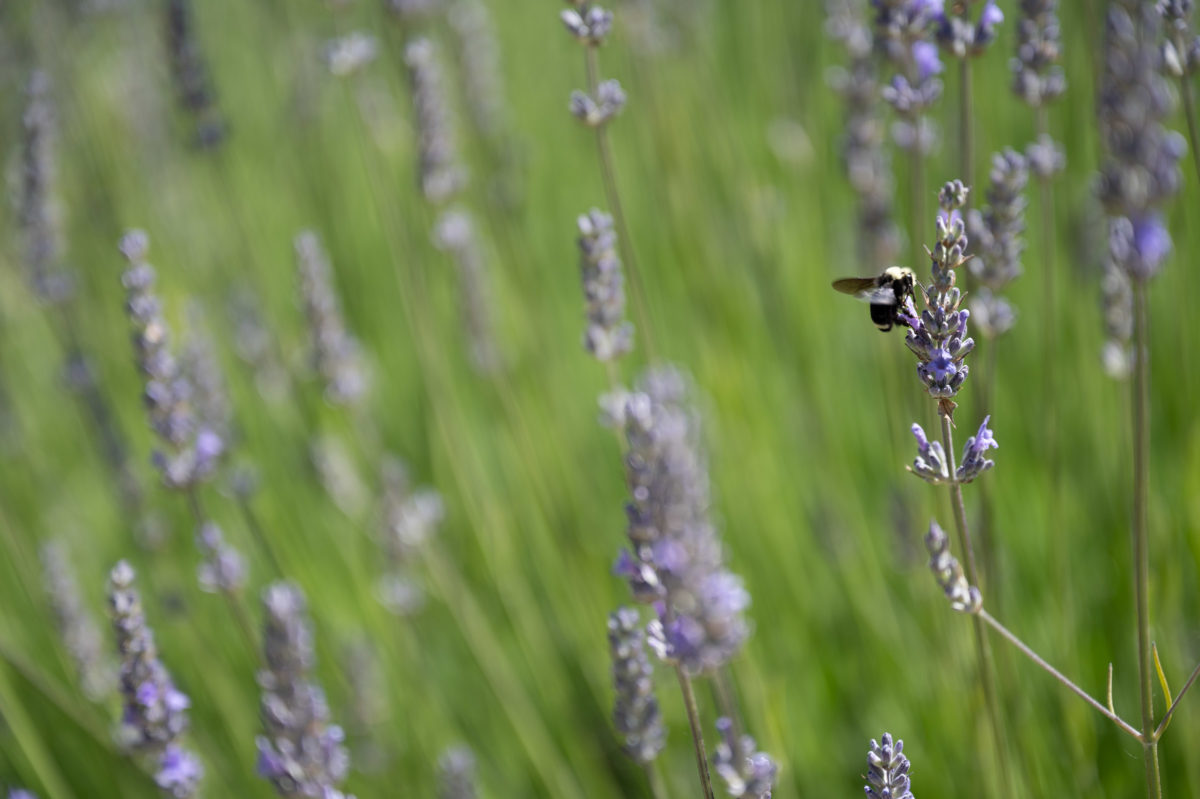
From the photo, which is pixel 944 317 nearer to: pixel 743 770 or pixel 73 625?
pixel 743 770

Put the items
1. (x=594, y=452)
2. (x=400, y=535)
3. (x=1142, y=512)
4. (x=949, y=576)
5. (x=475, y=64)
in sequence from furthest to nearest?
(x=594, y=452), (x=475, y=64), (x=400, y=535), (x=949, y=576), (x=1142, y=512)

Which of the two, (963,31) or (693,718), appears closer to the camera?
(693,718)

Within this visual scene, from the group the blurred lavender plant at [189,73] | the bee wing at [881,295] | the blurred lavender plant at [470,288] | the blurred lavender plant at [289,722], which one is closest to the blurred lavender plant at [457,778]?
the blurred lavender plant at [289,722]

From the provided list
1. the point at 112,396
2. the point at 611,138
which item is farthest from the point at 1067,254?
the point at 112,396

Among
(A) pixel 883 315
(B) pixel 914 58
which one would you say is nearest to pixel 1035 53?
A: (B) pixel 914 58

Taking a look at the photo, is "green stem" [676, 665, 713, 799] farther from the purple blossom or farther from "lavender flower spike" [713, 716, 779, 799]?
the purple blossom

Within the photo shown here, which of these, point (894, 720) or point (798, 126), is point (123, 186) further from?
point (894, 720)

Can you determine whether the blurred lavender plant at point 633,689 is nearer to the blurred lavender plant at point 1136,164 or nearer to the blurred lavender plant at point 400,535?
the blurred lavender plant at point 1136,164

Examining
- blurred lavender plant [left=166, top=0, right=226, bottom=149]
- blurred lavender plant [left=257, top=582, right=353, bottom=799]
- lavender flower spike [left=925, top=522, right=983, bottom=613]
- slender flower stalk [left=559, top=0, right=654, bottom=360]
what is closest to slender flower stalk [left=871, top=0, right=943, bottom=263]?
slender flower stalk [left=559, top=0, right=654, bottom=360]
